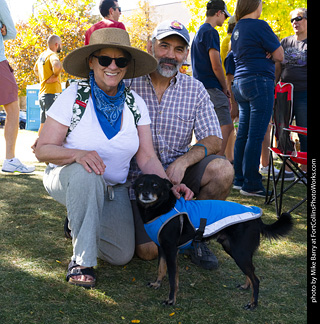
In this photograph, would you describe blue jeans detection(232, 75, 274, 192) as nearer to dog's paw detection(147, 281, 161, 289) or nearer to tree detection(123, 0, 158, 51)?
dog's paw detection(147, 281, 161, 289)

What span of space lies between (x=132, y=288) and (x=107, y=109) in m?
1.27

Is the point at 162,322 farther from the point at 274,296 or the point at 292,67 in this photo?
the point at 292,67

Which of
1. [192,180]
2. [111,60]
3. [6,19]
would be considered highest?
[6,19]

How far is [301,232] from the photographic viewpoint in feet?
12.8

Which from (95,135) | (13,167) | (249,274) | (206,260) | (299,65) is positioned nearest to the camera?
(249,274)

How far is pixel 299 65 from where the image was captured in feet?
18.7

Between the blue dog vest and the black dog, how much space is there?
19 millimetres

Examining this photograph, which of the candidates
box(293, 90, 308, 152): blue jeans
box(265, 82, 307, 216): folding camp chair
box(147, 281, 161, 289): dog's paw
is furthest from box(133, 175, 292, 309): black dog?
box(293, 90, 308, 152): blue jeans

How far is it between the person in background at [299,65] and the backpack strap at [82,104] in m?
3.32

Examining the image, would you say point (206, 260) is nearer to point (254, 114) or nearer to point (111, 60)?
point (111, 60)

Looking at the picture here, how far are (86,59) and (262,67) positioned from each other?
264 centimetres

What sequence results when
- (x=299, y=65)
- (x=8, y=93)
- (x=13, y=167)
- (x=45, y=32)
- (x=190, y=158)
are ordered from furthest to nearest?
(x=45, y=32), (x=13, y=167), (x=299, y=65), (x=8, y=93), (x=190, y=158)

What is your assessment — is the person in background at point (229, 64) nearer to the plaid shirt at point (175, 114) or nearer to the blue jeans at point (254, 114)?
the blue jeans at point (254, 114)

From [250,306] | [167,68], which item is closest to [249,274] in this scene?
[250,306]
